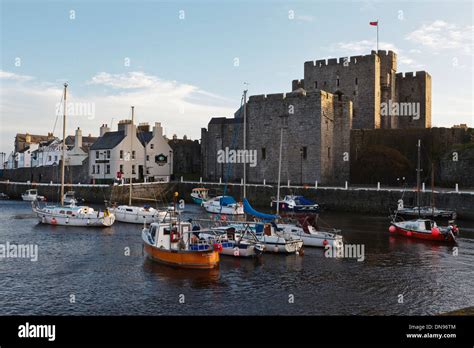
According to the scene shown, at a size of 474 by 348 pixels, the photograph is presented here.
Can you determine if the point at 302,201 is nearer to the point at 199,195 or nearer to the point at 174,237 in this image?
the point at 199,195

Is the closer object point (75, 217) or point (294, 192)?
point (75, 217)

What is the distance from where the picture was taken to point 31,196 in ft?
186

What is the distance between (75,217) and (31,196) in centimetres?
2493

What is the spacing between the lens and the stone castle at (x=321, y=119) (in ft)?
169

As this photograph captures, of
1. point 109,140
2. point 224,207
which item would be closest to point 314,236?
point 224,207

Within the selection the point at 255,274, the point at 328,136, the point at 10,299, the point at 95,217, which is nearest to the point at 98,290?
the point at 10,299

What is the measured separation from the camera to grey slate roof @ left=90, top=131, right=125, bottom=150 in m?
57.8

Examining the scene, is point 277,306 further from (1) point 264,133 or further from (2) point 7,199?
(2) point 7,199

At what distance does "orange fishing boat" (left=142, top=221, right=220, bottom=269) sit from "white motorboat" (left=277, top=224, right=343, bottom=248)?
575cm

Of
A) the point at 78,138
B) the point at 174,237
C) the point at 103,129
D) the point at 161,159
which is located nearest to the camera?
the point at 174,237

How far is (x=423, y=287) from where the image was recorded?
18.8m

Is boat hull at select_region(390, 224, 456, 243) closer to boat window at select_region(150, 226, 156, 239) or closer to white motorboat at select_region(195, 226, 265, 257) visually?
white motorboat at select_region(195, 226, 265, 257)

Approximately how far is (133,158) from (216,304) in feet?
147

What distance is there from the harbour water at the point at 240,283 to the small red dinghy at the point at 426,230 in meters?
0.90
